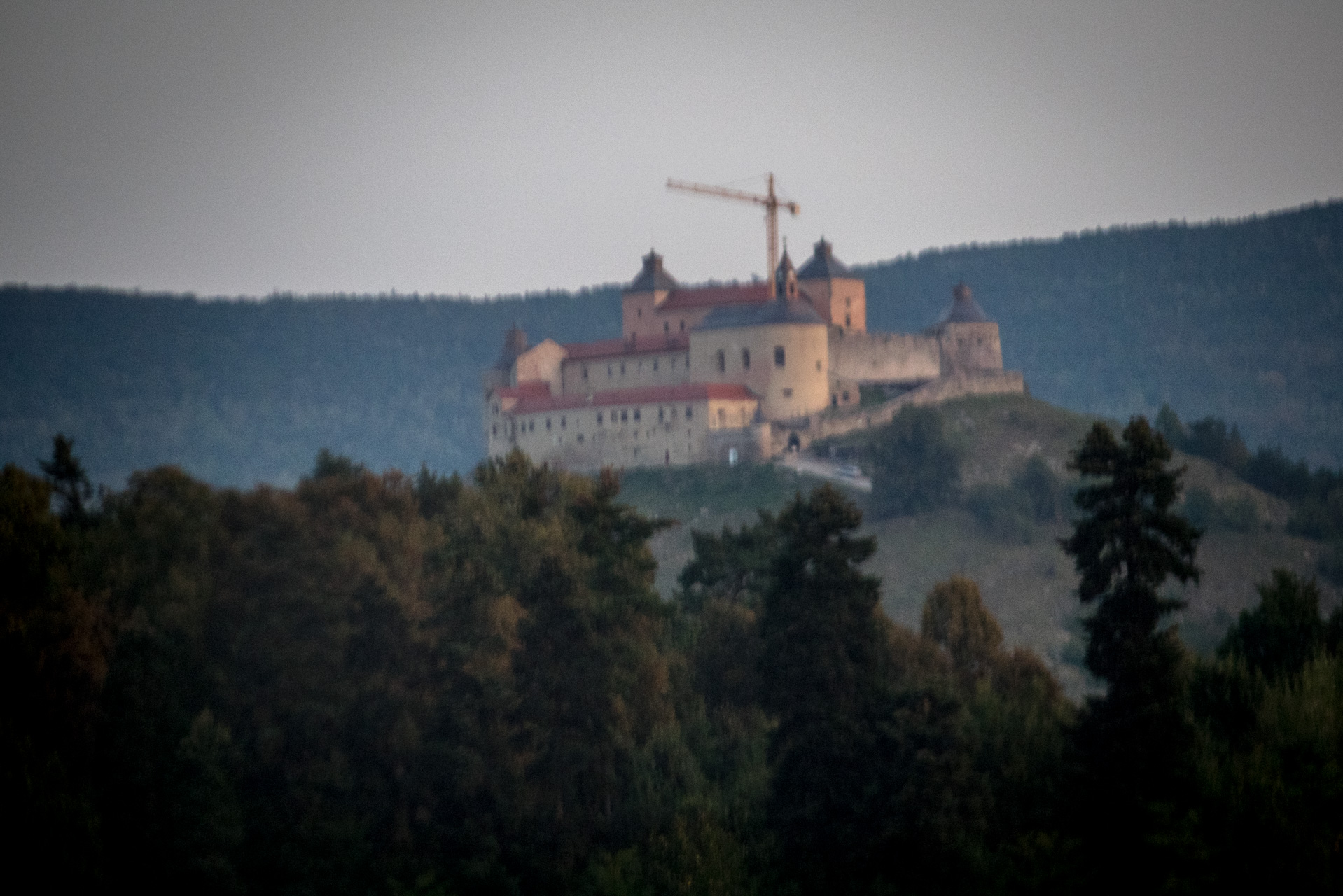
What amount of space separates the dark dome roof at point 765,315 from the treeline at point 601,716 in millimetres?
43392

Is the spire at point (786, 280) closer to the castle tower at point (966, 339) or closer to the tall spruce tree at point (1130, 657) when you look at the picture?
the castle tower at point (966, 339)

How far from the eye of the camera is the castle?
317 ft

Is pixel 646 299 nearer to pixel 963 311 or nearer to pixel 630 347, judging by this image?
pixel 630 347

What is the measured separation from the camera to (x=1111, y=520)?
39.9 m

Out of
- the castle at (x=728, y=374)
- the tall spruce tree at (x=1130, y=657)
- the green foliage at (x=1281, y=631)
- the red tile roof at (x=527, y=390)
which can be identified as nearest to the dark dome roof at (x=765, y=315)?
the castle at (x=728, y=374)

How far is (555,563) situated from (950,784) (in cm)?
1226

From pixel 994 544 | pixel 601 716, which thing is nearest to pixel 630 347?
pixel 994 544

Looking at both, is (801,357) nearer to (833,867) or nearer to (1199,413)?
(833,867)

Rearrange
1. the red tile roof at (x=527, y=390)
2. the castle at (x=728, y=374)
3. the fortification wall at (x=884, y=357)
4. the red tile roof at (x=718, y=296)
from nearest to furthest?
the castle at (x=728, y=374) < the fortification wall at (x=884, y=357) < the red tile roof at (x=527, y=390) < the red tile roof at (x=718, y=296)

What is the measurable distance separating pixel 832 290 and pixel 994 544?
55.4 feet

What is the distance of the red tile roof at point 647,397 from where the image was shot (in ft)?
316

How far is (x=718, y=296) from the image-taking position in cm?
10556

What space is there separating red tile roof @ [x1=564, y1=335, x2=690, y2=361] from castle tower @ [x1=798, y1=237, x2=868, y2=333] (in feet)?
23.9

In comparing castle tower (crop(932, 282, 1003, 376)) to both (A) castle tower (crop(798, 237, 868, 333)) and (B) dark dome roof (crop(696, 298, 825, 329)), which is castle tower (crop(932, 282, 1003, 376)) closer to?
(A) castle tower (crop(798, 237, 868, 333))
